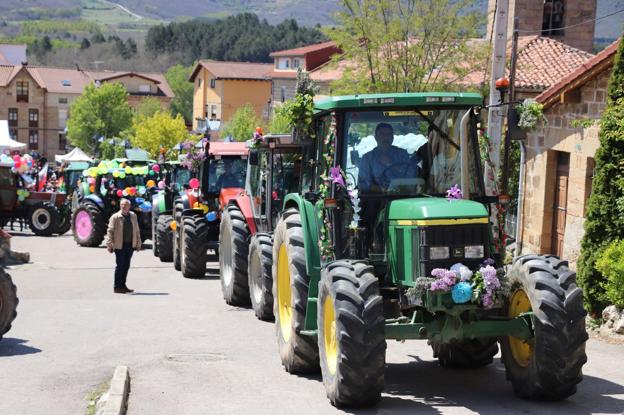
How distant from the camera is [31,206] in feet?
118

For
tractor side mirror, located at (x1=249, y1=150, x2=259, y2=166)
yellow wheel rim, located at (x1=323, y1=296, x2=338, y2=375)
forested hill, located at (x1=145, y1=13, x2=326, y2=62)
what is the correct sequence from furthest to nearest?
forested hill, located at (x1=145, y1=13, x2=326, y2=62) → tractor side mirror, located at (x1=249, y1=150, x2=259, y2=166) → yellow wheel rim, located at (x1=323, y1=296, x2=338, y2=375)

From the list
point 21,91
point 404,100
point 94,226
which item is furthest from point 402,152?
point 21,91

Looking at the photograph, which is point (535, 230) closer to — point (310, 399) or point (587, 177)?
point (587, 177)

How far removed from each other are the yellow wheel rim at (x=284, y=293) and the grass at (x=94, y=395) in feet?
7.25

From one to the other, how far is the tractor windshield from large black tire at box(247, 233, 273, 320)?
14.4 feet

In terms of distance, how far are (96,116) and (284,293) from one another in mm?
89683

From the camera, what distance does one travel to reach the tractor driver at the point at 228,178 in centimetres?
2191

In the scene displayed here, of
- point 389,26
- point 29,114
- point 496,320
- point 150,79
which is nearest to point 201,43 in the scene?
point 150,79

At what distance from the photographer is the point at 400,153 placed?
1070cm

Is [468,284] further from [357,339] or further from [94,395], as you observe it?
[94,395]

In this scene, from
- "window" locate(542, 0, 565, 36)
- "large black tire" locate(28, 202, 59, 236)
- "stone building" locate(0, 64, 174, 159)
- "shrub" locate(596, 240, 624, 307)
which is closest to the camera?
"shrub" locate(596, 240, 624, 307)

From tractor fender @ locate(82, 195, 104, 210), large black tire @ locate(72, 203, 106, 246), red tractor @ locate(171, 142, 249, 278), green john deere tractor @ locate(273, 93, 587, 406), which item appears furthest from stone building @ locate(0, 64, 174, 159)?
green john deere tractor @ locate(273, 93, 587, 406)

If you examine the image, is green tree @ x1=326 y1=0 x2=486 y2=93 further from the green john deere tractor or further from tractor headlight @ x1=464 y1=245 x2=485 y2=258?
tractor headlight @ x1=464 y1=245 x2=485 y2=258

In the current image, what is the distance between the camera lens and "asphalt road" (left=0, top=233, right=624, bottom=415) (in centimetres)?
991
